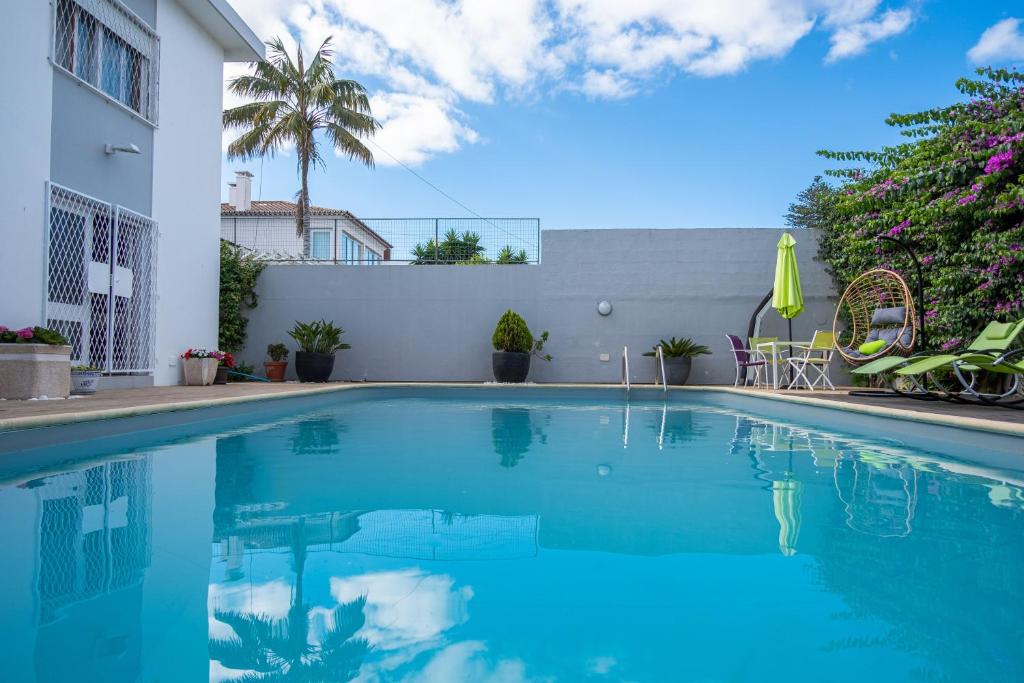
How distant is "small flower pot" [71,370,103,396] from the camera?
600 centimetres

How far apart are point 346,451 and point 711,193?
41.9 feet

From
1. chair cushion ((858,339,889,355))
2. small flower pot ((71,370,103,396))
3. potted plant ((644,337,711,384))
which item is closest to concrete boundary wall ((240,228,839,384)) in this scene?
potted plant ((644,337,711,384))

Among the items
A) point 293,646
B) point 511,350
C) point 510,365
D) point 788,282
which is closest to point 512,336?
point 511,350

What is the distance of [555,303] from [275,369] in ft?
15.2

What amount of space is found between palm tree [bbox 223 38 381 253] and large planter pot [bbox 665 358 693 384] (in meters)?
10.2

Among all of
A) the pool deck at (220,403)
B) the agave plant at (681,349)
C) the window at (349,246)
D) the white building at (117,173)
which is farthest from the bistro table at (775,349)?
the window at (349,246)

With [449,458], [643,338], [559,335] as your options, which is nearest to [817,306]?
[643,338]

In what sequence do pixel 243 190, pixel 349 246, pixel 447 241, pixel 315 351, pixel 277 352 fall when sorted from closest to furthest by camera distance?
pixel 315 351 < pixel 277 352 < pixel 447 241 < pixel 349 246 < pixel 243 190

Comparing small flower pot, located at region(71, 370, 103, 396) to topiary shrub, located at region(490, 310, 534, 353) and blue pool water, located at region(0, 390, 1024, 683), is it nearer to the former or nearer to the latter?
blue pool water, located at region(0, 390, 1024, 683)

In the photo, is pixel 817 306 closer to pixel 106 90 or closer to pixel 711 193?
pixel 711 193

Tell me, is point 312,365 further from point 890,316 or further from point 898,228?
point 898,228

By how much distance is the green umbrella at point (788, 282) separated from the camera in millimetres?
8945

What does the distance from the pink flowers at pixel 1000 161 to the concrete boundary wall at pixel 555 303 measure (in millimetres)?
4386

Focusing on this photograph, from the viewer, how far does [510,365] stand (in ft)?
33.0
